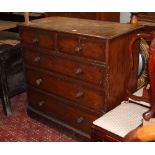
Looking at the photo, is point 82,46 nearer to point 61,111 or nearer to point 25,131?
point 61,111

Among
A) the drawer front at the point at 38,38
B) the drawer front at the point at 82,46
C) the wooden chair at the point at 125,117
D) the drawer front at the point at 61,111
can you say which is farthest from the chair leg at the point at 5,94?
the wooden chair at the point at 125,117

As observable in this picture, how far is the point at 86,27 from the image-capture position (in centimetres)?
213

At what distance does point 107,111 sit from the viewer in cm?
200

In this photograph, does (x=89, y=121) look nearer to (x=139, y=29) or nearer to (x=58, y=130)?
(x=58, y=130)

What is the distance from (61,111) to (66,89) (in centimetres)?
27

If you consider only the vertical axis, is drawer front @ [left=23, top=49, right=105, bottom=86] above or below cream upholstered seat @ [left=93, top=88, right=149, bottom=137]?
above

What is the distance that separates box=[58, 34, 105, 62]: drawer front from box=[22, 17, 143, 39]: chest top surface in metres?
0.05

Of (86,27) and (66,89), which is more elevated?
(86,27)

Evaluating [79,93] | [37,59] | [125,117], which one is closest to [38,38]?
[37,59]

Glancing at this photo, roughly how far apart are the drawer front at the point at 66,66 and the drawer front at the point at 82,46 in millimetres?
81

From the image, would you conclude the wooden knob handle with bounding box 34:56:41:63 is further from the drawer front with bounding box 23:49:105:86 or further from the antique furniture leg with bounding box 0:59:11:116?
the antique furniture leg with bounding box 0:59:11:116

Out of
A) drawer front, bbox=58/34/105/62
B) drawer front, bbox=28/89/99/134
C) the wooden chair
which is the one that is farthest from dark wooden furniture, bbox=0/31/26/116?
the wooden chair

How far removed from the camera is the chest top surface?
1.90m

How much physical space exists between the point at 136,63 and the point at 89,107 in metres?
0.56
